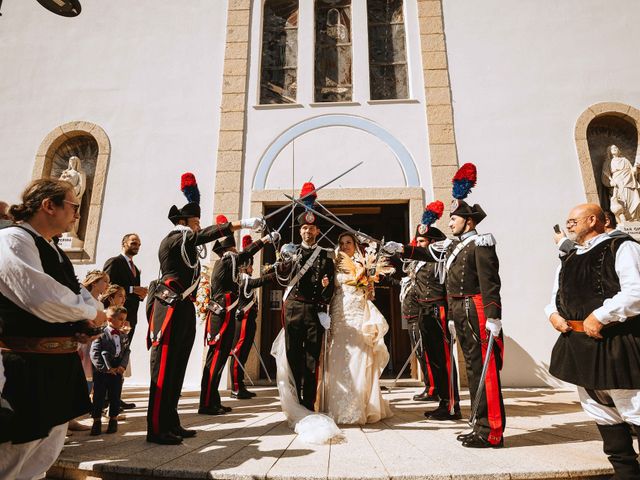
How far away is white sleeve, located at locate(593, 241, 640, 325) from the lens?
2.37 meters

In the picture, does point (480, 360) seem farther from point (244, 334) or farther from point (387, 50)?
point (387, 50)

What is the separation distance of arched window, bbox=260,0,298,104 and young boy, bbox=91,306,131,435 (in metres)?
5.55

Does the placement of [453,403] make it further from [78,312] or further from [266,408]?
[78,312]

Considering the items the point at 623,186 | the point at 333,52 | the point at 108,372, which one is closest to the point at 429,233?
the point at 108,372

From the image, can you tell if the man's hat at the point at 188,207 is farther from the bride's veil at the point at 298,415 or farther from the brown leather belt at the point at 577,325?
the brown leather belt at the point at 577,325

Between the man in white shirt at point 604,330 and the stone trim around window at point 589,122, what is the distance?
5028 millimetres

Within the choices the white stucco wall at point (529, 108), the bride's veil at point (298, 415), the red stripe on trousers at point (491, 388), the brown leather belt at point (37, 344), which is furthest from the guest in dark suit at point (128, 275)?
the white stucco wall at point (529, 108)

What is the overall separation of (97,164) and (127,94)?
4.88 ft

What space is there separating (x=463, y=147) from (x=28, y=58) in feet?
28.4

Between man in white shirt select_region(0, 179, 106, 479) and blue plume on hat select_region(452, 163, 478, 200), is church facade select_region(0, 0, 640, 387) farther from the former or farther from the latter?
man in white shirt select_region(0, 179, 106, 479)

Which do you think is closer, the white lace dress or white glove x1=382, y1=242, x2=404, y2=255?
the white lace dress

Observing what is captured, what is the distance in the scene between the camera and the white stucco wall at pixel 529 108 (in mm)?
6621

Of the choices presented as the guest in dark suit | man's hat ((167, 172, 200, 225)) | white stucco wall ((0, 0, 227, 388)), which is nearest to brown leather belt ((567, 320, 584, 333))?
man's hat ((167, 172, 200, 225))

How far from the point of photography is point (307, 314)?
406 cm
